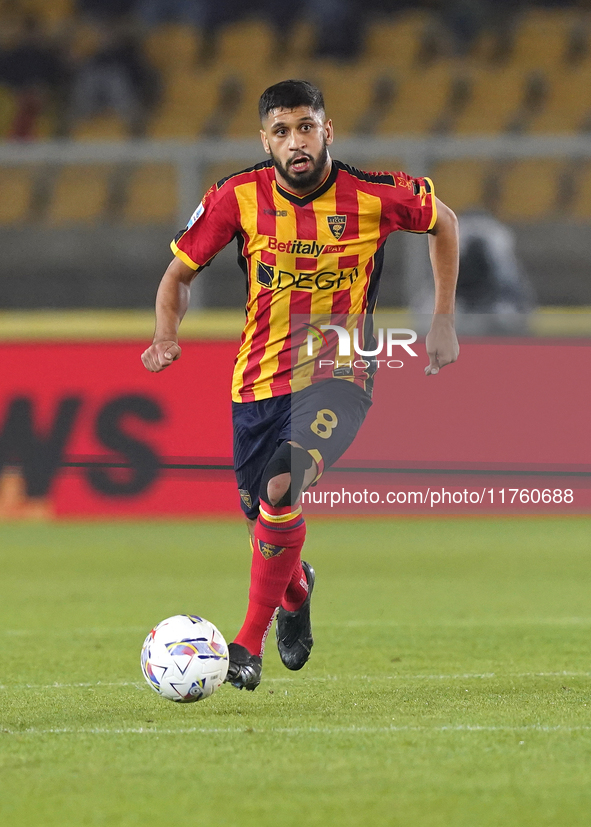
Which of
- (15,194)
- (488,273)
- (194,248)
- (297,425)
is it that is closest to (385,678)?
(297,425)

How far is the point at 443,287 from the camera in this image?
516 centimetres

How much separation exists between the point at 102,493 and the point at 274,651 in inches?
202

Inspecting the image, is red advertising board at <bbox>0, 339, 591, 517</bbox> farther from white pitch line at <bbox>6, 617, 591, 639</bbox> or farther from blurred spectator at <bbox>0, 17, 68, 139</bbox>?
blurred spectator at <bbox>0, 17, 68, 139</bbox>

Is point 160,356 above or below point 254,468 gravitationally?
above

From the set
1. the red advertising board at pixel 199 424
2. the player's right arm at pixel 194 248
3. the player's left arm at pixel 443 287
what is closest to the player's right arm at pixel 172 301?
the player's right arm at pixel 194 248

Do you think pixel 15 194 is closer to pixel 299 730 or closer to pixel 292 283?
pixel 292 283

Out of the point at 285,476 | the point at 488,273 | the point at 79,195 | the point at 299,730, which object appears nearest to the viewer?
the point at 299,730

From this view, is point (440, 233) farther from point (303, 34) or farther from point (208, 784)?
point (303, 34)

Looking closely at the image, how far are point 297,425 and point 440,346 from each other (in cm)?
65

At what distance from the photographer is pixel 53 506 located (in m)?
11.0

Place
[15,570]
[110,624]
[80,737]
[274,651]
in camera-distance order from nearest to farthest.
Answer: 1. [80,737]
2. [274,651]
3. [110,624]
4. [15,570]

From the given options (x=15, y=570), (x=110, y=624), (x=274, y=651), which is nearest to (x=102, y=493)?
(x=15, y=570)

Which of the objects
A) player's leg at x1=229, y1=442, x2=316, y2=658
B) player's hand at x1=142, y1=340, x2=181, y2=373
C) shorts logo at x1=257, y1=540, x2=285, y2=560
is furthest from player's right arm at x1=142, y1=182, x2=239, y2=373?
shorts logo at x1=257, y1=540, x2=285, y2=560

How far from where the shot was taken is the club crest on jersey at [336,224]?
16.2ft
